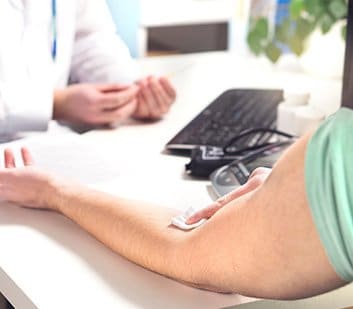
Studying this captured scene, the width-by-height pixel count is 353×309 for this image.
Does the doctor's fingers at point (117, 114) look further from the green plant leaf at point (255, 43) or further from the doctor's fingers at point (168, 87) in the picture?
the green plant leaf at point (255, 43)

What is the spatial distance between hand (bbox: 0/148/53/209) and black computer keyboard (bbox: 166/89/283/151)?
30cm

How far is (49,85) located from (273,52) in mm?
615

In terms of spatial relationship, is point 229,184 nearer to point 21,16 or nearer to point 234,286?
point 234,286

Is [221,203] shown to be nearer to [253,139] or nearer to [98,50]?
[253,139]

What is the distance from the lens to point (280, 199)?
0.76 meters

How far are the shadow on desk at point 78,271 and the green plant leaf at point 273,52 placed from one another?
3.26 ft

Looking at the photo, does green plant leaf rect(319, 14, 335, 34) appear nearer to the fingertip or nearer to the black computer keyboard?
the black computer keyboard

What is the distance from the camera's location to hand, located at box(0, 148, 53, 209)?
1.10 meters

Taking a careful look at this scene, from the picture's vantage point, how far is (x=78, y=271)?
0.93 meters

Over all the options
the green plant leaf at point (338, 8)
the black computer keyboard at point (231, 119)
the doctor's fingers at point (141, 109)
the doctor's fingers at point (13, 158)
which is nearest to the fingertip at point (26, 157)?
the doctor's fingers at point (13, 158)

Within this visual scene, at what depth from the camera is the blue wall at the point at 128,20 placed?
2557 mm

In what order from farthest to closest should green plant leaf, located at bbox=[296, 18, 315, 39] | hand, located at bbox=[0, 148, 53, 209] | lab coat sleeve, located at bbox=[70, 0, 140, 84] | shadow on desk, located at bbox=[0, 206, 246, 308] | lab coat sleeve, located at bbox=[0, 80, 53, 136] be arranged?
1. green plant leaf, located at bbox=[296, 18, 315, 39]
2. lab coat sleeve, located at bbox=[70, 0, 140, 84]
3. lab coat sleeve, located at bbox=[0, 80, 53, 136]
4. hand, located at bbox=[0, 148, 53, 209]
5. shadow on desk, located at bbox=[0, 206, 246, 308]

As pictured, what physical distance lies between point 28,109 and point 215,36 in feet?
5.41

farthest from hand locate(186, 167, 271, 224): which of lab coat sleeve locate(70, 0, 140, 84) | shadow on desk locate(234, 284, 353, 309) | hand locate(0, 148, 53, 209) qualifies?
lab coat sleeve locate(70, 0, 140, 84)
